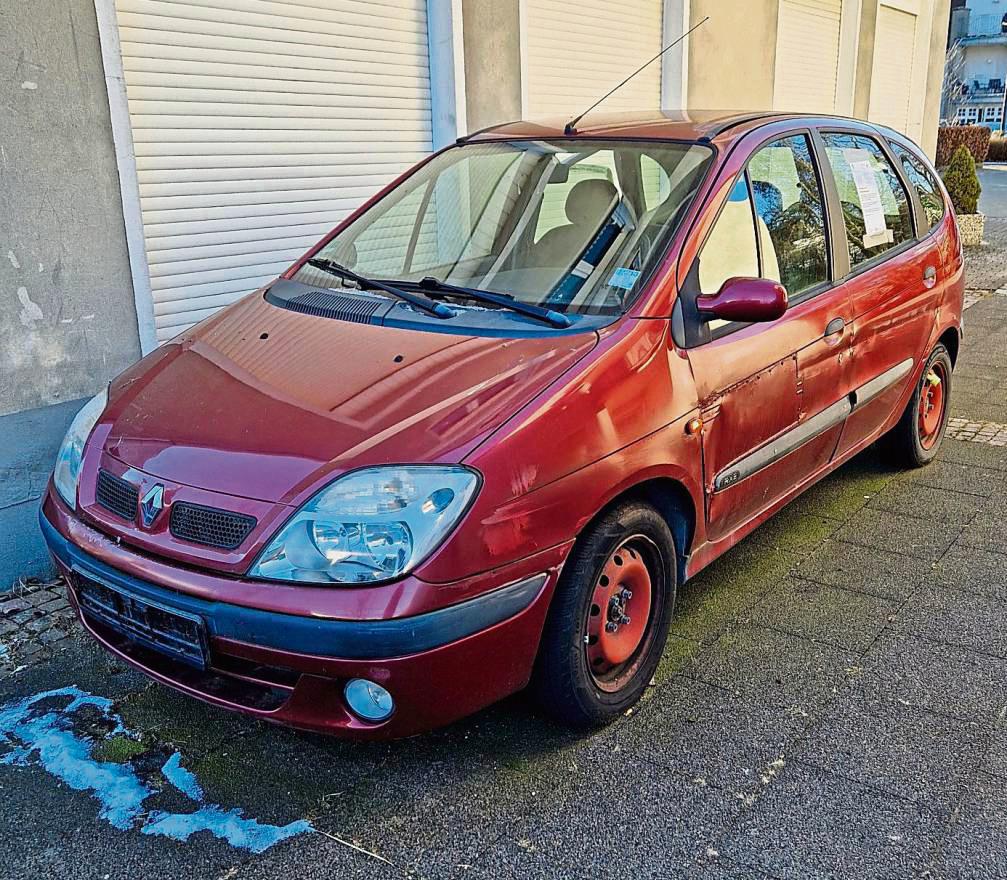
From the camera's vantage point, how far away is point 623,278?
3189mm

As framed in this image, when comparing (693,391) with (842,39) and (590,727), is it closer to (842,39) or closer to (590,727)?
(590,727)

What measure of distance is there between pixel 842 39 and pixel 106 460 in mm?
11438

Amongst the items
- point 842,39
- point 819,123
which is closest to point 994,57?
point 842,39

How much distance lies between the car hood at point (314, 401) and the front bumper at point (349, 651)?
301 millimetres

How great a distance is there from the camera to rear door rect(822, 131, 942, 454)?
4.14 m

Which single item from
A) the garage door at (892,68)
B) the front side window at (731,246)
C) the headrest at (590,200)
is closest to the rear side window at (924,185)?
the front side window at (731,246)

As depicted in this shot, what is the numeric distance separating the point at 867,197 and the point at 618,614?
2437 millimetres

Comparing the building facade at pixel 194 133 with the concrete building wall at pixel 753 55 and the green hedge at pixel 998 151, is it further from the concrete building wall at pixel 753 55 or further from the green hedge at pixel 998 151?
the green hedge at pixel 998 151

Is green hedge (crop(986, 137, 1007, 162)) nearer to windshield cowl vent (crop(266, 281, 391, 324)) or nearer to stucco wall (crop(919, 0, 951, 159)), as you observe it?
stucco wall (crop(919, 0, 951, 159))

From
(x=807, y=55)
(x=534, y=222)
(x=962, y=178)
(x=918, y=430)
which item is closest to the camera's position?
(x=534, y=222)

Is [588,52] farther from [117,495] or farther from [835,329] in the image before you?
[117,495]

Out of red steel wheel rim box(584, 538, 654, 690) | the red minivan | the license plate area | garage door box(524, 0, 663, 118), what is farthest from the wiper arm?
garage door box(524, 0, 663, 118)

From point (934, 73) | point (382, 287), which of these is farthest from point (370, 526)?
point (934, 73)

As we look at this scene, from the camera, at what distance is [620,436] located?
2.83 metres
